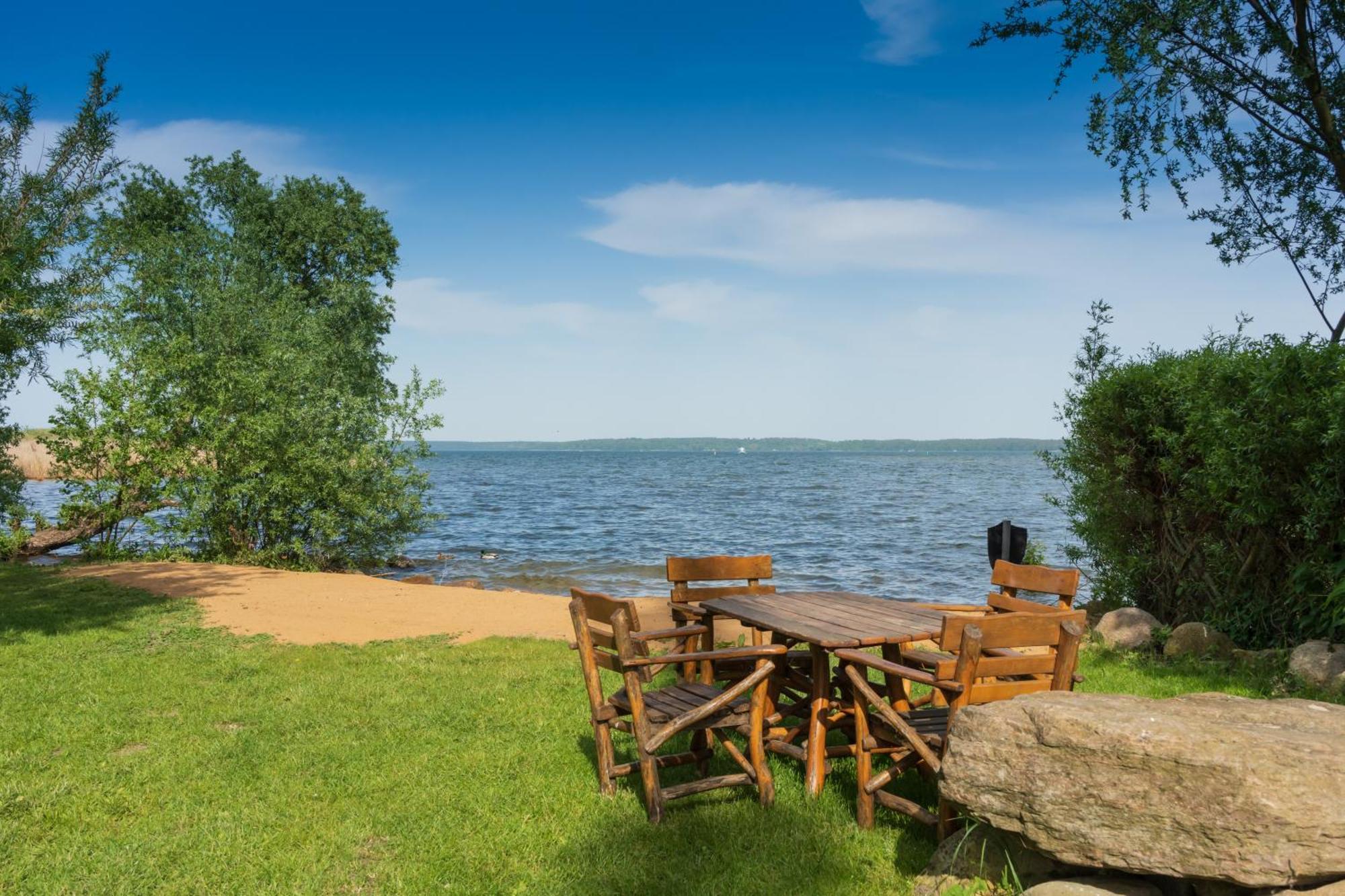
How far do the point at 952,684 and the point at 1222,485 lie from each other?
5.08 meters

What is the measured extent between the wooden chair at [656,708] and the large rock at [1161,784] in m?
1.32

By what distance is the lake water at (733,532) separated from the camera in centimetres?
1925

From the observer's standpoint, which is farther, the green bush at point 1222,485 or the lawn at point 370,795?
the green bush at point 1222,485

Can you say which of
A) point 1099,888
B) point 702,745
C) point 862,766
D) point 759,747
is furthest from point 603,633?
point 1099,888

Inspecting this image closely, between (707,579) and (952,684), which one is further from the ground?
(707,579)

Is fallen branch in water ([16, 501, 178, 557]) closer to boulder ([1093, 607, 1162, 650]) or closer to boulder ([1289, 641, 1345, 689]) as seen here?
boulder ([1093, 607, 1162, 650])

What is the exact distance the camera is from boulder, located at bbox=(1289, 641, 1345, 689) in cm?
703

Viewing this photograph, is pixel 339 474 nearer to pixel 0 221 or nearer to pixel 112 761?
pixel 0 221

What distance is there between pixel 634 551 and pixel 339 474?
868 centimetres

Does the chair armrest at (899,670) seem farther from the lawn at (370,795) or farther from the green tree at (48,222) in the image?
the green tree at (48,222)

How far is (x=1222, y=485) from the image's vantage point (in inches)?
316

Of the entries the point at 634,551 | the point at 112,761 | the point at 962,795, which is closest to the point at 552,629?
the point at 112,761

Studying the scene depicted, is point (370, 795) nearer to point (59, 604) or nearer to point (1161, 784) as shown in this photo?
point (1161, 784)

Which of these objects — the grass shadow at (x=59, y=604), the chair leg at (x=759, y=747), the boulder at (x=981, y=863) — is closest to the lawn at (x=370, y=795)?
the chair leg at (x=759, y=747)
